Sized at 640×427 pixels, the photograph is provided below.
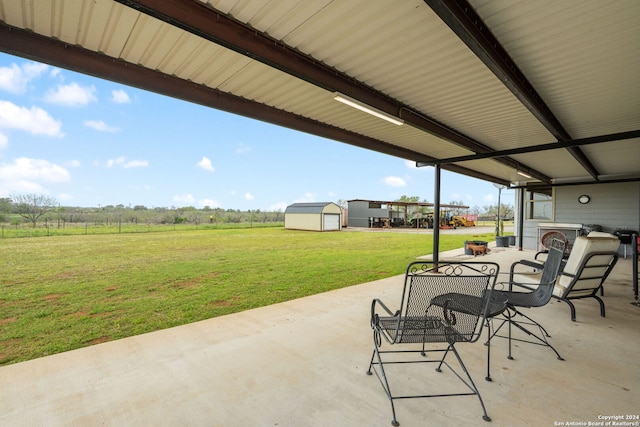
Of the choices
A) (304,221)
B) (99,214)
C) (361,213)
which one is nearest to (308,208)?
(304,221)

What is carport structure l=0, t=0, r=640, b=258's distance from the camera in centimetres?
190

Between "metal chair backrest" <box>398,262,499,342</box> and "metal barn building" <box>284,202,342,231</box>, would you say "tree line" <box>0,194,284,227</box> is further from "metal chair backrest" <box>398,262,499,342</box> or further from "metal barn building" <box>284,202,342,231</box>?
"metal chair backrest" <box>398,262,499,342</box>

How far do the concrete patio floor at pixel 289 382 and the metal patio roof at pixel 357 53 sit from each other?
242cm

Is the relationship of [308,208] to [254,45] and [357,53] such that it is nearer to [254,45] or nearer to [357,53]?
[357,53]

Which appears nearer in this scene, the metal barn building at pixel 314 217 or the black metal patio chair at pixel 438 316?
the black metal patio chair at pixel 438 316

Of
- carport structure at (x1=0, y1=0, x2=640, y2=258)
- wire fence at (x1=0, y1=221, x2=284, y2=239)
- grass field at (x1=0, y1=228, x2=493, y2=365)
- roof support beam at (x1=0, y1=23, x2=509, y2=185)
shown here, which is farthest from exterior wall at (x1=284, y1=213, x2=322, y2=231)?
carport structure at (x1=0, y1=0, x2=640, y2=258)

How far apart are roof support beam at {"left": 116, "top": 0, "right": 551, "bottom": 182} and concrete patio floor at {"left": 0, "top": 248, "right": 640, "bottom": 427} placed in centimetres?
245

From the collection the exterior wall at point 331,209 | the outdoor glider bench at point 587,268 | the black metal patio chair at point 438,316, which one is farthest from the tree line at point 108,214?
the outdoor glider bench at point 587,268

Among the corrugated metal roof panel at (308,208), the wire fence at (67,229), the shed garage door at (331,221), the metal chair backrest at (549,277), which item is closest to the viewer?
the metal chair backrest at (549,277)

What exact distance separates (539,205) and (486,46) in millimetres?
11411

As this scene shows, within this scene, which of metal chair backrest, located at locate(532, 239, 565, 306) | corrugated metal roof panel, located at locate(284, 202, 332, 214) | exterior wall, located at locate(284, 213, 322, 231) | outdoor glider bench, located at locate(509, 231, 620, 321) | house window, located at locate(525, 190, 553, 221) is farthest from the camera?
corrugated metal roof panel, located at locate(284, 202, 332, 214)

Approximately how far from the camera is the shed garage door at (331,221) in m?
21.1

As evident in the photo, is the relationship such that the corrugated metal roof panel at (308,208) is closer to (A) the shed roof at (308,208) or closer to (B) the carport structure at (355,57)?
(A) the shed roof at (308,208)

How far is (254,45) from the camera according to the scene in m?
2.15
